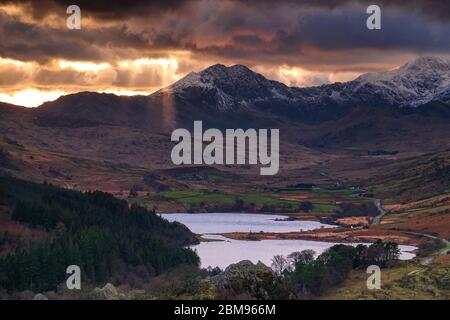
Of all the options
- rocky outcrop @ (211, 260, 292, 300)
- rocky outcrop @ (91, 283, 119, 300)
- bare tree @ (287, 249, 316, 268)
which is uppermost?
bare tree @ (287, 249, 316, 268)

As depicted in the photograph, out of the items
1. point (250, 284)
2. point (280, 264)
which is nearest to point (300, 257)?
point (280, 264)

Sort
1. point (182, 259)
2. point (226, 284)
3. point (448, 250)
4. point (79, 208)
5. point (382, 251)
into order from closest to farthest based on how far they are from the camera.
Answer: point (226, 284)
point (382, 251)
point (182, 259)
point (448, 250)
point (79, 208)

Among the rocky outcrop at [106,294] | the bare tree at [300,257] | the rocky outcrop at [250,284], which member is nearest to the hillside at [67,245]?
the bare tree at [300,257]

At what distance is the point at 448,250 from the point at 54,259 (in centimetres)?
9122

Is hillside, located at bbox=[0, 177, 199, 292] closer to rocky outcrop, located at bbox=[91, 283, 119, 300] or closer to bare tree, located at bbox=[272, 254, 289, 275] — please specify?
bare tree, located at bbox=[272, 254, 289, 275]

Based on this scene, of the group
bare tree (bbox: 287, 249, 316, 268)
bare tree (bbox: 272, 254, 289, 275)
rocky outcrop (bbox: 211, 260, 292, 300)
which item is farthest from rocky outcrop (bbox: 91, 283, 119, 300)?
bare tree (bbox: 287, 249, 316, 268)

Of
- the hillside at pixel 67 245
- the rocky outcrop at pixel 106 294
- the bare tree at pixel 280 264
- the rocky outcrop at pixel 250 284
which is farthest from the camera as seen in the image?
the bare tree at pixel 280 264

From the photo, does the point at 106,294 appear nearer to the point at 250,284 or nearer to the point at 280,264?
the point at 250,284

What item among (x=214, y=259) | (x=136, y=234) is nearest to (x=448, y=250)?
(x=214, y=259)

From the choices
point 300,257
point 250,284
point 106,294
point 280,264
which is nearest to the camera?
point 250,284

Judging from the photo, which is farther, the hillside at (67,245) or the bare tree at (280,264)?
the bare tree at (280,264)

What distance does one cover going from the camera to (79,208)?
194 meters

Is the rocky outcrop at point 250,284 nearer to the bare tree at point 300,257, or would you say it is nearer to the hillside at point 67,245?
the hillside at point 67,245
